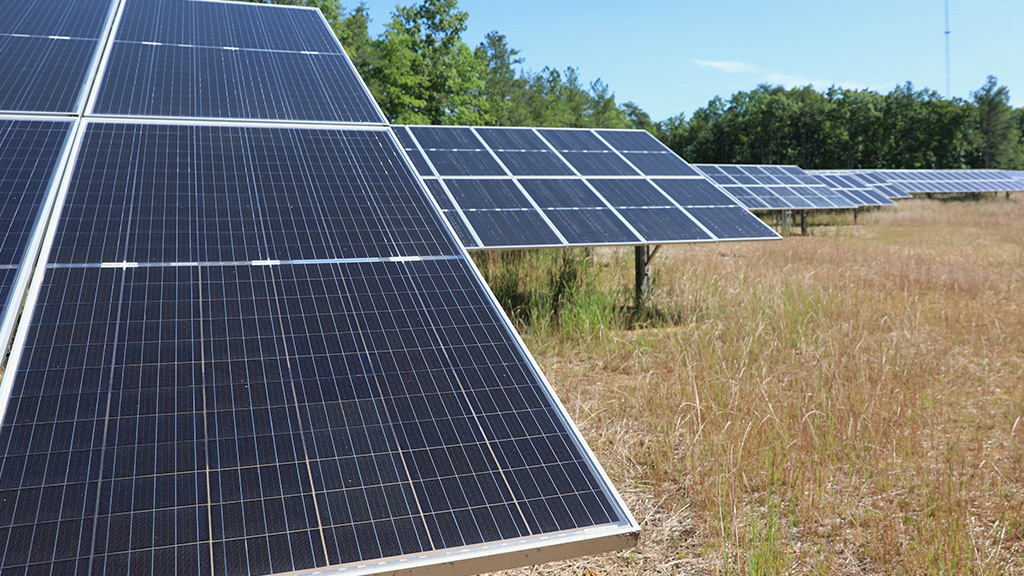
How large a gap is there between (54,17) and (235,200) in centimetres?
599

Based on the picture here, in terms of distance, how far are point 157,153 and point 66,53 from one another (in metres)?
3.33

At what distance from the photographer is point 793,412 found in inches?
243

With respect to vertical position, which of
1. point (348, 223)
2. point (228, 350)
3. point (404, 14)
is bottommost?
point (228, 350)

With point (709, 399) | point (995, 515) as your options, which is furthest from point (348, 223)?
point (995, 515)

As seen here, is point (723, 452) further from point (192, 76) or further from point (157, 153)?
point (192, 76)

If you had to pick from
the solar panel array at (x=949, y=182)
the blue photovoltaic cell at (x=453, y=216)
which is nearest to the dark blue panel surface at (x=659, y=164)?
the blue photovoltaic cell at (x=453, y=216)

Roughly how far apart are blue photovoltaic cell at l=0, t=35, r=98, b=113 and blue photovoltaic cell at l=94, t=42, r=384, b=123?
236mm

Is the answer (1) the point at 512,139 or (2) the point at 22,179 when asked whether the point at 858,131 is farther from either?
(2) the point at 22,179

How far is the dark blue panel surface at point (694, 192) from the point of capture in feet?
34.0

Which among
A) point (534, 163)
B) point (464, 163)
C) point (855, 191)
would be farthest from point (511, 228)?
point (855, 191)

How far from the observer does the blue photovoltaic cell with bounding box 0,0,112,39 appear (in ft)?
24.4

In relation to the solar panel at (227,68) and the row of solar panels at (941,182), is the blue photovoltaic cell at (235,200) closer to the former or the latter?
the solar panel at (227,68)

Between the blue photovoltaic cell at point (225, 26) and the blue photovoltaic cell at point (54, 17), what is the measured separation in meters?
0.30

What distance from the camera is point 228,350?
9.58 feet
